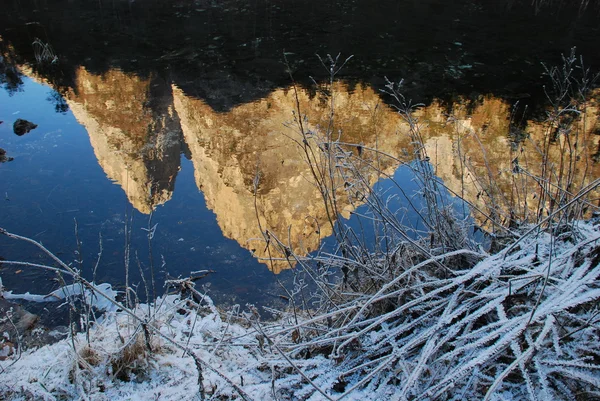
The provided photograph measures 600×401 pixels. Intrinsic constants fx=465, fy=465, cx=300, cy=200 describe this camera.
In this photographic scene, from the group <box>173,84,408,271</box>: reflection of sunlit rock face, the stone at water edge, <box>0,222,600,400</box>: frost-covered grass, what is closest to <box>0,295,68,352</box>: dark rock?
<box>0,222,600,400</box>: frost-covered grass

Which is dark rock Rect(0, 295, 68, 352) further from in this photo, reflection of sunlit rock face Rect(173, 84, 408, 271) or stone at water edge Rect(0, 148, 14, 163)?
stone at water edge Rect(0, 148, 14, 163)

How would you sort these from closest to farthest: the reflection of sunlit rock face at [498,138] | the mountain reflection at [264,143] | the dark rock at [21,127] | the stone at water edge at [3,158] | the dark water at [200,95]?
the dark water at [200,95] → the mountain reflection at [264,143] → the reflection of sunlit rock face at [498,138] → the stone at water edge at [3,158] → the dark rock at [21,127]

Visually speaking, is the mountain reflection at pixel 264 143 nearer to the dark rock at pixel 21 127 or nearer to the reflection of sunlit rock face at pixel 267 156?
the reflection of sunlit rock face at pixel 267 156

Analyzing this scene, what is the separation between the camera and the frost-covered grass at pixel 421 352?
1.40m

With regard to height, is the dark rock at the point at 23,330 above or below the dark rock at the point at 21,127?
below

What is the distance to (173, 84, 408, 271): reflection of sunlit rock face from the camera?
5.22 m

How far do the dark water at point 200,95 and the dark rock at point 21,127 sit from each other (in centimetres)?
17

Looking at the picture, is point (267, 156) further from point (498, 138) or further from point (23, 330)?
point (23, 330)

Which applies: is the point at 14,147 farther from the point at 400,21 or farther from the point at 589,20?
the point at 589,20

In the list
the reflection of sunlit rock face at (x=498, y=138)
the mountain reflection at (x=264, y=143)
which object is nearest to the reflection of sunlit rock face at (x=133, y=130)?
the mountain reflection at (x=264, y=143)

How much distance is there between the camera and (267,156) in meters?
6.39

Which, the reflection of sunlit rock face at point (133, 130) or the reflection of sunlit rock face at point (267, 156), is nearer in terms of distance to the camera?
the reflection of sunlit rock face at point (267, 156)

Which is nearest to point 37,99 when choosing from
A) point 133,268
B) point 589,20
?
point 133,268

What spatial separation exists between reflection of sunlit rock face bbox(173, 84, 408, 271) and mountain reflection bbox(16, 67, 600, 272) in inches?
0.6
